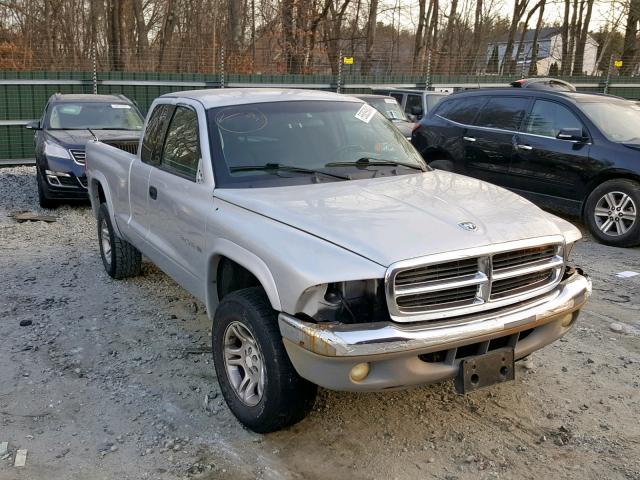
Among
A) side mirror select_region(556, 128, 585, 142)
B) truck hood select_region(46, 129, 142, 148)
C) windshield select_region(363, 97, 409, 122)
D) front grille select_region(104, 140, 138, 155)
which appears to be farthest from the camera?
windshield select_region(363, 97, 409, 122)

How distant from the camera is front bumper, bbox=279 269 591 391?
274 centimetres

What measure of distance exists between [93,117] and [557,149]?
7.09m

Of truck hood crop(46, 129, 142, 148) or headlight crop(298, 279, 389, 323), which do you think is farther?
truck hood crop(46, 129, 142, 148)

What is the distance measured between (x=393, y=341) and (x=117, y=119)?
27.8ft

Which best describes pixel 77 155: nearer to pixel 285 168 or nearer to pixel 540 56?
pixel 285 168

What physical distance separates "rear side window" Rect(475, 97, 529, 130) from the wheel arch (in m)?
5.84

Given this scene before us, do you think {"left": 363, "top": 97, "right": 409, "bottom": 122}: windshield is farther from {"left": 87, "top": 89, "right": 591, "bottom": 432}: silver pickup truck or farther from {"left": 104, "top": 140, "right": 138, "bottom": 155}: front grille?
{"left": 87, "top": 89, "right": 591, "bottom": 432}: silver pickup truck

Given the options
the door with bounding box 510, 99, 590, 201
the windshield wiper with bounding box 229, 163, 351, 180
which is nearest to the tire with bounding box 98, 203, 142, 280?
the windshield wiper with bounding box 229, 163, 351, 180

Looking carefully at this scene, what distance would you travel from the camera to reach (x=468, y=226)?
313 centimetres

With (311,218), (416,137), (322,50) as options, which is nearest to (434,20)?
(322,50)

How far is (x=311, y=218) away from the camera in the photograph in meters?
3.16

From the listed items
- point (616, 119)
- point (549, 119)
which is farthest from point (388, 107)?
point (616, 119)

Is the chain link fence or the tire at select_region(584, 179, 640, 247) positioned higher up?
the chain link fence

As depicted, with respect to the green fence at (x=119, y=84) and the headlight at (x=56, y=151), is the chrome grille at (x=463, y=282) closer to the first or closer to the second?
the headlight at (x=56, y=151)
